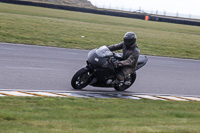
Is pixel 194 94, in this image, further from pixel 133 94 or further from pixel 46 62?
pixel 46 62

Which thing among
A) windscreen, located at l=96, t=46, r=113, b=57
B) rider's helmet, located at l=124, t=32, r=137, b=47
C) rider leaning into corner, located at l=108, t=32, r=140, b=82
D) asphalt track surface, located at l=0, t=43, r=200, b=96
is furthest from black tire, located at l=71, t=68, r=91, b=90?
rider's helmet, located at l=124, t=32, r=137, b=47

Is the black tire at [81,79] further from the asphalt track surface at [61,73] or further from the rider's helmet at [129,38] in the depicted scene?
the rider's helmet at [129,38]

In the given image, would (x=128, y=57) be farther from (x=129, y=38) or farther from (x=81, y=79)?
(x=81, y=79)

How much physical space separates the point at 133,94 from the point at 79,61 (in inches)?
203

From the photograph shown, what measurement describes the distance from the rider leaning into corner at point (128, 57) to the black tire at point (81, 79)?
2.55ft

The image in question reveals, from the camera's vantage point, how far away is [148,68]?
48.6ft

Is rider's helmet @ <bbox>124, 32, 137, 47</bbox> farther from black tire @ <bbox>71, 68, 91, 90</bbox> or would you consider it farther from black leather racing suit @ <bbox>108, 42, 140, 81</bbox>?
black tire @ <bbox>71, 68, 91, 90</bbox>

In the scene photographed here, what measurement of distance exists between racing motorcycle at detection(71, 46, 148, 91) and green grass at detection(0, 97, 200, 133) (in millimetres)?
1094

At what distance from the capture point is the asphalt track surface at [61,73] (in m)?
10.2

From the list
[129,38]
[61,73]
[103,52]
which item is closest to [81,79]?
[103,52]

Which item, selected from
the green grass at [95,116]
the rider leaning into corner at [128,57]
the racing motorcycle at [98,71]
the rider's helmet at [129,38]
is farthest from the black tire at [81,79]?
the rider's helmet at [129,38]

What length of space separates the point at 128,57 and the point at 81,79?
1.33 meters

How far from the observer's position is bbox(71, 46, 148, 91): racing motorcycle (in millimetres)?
9633

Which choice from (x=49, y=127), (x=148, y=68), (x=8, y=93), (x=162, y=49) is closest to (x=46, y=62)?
(x=148, y=68)
